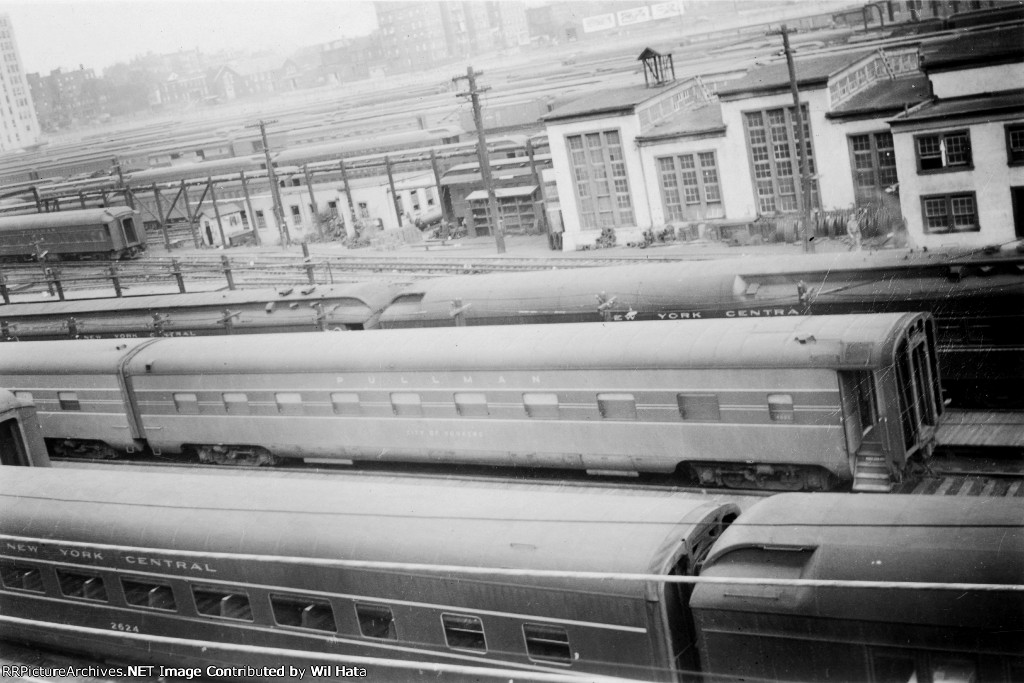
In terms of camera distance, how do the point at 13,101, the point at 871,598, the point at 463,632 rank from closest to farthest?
the point at 871,598 → the point at 463,632 → the point at 13,101

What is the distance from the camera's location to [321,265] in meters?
40.1

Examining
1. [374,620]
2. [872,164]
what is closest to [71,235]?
[872,164]

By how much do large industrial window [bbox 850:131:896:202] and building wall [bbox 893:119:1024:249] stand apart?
720cm

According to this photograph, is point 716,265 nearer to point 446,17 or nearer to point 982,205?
point 982,205

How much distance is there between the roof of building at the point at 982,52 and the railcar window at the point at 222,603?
20934 mm

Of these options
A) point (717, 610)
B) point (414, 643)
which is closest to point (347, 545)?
point (414, 643)

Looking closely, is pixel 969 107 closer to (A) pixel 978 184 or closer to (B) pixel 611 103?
(A) pixel 978 184

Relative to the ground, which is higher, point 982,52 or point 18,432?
point 982,52

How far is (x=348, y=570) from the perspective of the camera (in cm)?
1185

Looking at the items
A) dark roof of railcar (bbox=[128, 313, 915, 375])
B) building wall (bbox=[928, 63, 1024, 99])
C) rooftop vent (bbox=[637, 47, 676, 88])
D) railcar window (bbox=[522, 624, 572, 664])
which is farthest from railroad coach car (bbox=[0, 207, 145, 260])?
railcar window (bbox=[522, 624, 572, 664])

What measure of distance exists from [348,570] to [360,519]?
68 centimetres

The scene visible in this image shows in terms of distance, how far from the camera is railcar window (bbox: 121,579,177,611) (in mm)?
13531

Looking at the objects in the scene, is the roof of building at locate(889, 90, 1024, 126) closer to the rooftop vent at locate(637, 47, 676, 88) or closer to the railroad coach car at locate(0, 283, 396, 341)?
the railroad coach car at locate(0, 283, 396, 341)

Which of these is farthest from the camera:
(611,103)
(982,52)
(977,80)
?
(611,103)
